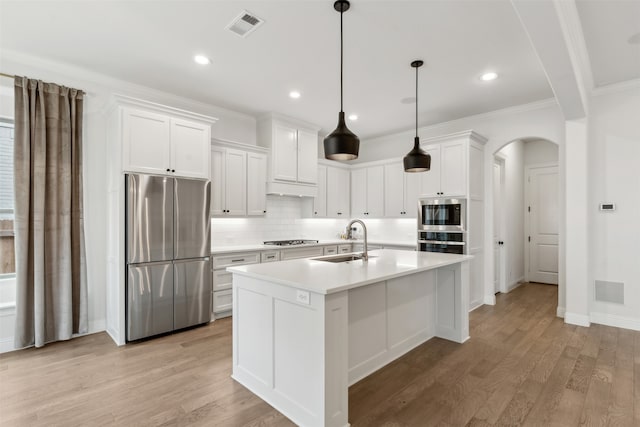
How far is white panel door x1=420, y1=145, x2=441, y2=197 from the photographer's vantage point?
4945 mm

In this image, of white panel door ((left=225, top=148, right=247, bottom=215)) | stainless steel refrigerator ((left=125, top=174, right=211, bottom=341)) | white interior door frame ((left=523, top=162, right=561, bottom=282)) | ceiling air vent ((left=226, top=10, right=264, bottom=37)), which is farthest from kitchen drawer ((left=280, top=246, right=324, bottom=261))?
white interior door frame ((left=523, top=162, right=561, bottom=282))

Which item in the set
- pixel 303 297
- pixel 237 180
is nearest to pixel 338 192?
pixel 237 180

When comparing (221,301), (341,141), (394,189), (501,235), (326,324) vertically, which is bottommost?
(221,301)

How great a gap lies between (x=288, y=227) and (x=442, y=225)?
2561 mm

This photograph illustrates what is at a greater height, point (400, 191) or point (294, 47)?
point (294, 47)

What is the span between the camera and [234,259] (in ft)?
14.3

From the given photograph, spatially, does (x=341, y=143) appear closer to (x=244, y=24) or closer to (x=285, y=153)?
(x=244, y=24)

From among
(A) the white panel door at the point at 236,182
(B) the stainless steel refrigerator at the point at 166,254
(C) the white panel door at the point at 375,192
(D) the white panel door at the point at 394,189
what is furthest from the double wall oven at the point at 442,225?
(B) the stainless steel refrigerator at the point at 166,254

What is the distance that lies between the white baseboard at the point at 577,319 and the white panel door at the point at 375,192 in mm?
2976

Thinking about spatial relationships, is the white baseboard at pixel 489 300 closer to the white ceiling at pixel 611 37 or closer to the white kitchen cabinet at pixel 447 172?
the white kitchen cabinet at pixel 447 172

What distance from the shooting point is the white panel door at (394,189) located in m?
5.61

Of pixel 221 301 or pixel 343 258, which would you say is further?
pixel 221 301

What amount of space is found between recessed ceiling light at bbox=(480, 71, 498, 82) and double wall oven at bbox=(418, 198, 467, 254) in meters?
1.63

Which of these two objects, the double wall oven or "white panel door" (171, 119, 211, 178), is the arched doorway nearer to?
the double wall oven
